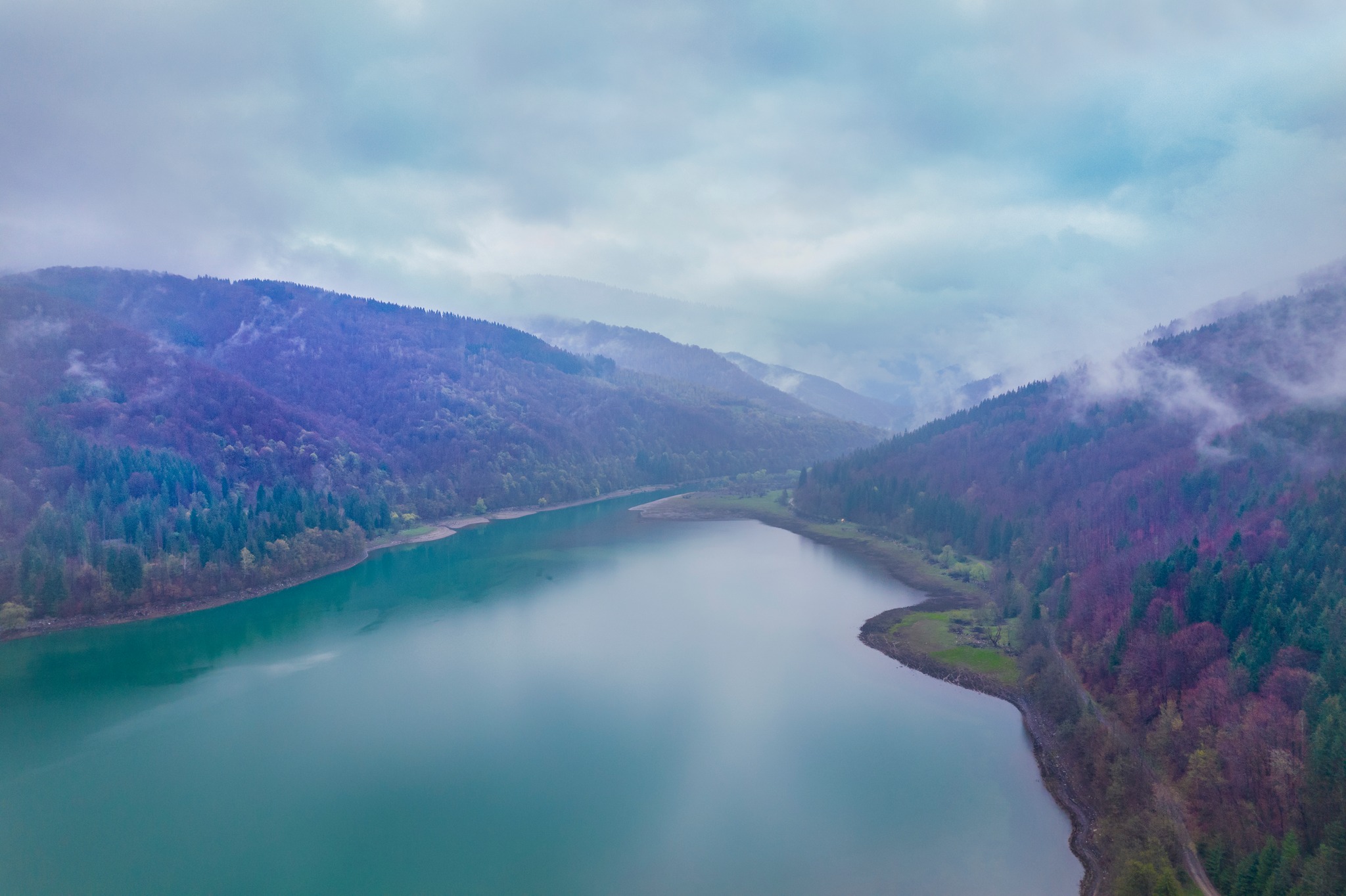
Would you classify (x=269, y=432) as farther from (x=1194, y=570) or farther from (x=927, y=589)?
(x=1194, y=570)

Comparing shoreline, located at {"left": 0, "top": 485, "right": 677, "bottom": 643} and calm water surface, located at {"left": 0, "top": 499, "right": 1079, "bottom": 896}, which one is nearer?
calm water surface, located at {"left": 0, "top": 499, "right": 1079, "bottom": 896}

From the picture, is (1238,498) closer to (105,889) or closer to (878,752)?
(878,752)

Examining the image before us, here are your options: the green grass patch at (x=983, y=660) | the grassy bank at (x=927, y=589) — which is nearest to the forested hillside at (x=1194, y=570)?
the green grass patch at (x=983, y=660)

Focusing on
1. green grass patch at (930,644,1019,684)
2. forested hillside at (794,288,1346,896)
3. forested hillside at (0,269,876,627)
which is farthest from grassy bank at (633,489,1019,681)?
forested hillside at (0,269,876,627)

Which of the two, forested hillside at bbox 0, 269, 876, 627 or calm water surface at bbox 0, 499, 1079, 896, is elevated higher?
forested hillside at bbox 0, 269, 876, 627

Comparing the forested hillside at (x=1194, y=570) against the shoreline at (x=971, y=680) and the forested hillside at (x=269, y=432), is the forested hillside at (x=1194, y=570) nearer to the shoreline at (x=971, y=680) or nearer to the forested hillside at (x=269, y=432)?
the shoreline at (x=971, y=680)

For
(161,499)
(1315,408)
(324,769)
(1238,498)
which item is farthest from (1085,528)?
(161,499)

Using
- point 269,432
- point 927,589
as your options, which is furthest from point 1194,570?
point 269,432

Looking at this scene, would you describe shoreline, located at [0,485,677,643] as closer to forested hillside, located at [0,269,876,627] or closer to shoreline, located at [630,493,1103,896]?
forested hillside, located at [0,269,876,627]
